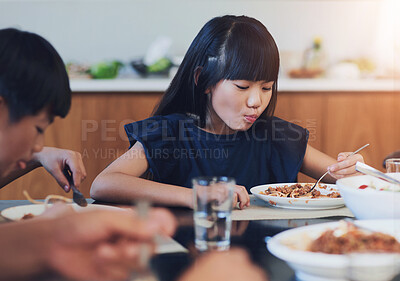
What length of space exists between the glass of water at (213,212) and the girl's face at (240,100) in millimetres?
689

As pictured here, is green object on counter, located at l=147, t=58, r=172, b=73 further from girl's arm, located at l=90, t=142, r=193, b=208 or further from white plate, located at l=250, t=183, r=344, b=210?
white plate, located at l=250, t=183, r=344, b=210

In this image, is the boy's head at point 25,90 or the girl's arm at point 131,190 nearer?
the boy's head at point 25,90

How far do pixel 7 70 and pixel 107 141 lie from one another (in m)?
2.01

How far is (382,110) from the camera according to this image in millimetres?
2912

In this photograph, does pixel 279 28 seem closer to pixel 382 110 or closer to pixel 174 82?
pixel 382 110

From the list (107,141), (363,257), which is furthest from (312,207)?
(107,141)

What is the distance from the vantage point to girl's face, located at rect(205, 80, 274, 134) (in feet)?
4.81

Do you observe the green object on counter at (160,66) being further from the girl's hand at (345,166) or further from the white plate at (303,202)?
the white plate at (303,202)

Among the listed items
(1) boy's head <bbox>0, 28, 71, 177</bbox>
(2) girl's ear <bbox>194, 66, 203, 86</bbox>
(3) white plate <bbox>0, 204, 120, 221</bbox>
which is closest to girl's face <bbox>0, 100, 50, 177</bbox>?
(1) boy's head <bbox>0, 28, 71, 177</bbox>

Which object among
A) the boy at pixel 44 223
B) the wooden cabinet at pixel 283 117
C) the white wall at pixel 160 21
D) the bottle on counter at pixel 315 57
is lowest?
the wooden cabinet at pixel 283 117

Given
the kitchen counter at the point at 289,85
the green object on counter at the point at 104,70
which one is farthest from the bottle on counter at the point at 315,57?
the green object on counter at the point at 104,70

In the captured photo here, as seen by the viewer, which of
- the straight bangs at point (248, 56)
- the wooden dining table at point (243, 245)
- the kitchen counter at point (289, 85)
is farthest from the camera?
the kitchen counter at point (289, 85)

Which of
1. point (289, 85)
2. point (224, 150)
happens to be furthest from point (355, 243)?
point (289, 85)

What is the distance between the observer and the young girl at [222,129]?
4.77 feet
